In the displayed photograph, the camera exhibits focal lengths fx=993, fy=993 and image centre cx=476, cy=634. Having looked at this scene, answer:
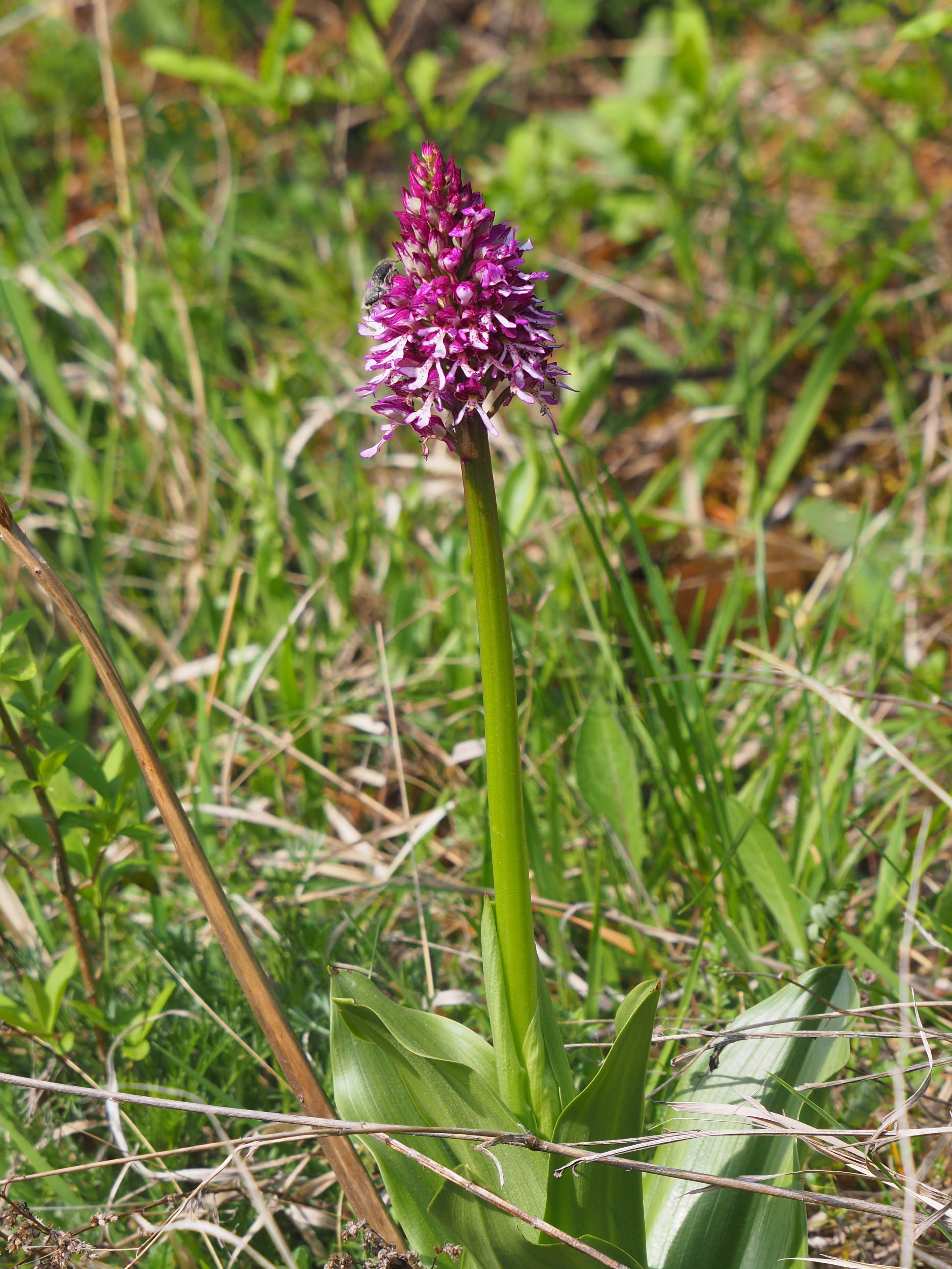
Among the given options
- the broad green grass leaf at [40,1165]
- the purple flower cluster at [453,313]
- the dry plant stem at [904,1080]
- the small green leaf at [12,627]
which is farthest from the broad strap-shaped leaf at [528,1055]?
the small green leaf at [12,627]

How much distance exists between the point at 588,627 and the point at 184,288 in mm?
2471

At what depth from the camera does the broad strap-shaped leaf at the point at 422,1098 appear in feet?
4.81

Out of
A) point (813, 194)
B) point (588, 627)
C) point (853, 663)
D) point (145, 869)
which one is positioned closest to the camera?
point (145, 869)

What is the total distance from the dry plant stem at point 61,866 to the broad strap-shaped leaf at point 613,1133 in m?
1.00

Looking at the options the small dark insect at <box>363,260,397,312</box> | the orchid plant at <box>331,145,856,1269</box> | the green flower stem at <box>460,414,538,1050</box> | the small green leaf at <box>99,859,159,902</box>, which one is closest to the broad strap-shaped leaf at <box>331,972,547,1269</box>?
the orchid plant at <box>331,145,856,1269</box>

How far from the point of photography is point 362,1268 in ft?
5.02

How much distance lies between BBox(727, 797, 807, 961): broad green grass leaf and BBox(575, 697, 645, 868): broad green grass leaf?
274mm

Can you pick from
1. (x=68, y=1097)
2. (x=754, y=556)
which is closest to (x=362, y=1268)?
(x=68, y=1097)

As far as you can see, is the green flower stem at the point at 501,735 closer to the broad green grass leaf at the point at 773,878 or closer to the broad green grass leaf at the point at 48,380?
the broad green grass leaf at the point at 773,878

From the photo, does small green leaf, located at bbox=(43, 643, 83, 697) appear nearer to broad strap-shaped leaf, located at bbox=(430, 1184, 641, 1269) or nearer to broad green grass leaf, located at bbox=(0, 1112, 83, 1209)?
broad green grass leaf, located at bbox=(0, 1112, 83, 1209)

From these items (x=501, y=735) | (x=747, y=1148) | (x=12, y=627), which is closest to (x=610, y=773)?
(x=747, y=1148)

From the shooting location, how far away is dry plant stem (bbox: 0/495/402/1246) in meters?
1.49

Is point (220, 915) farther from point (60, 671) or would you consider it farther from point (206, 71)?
point (206, 71)

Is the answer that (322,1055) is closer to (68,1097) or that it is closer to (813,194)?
(68,1097)
